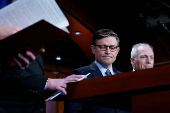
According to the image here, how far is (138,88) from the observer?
3.32 ft

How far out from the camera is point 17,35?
851 mm

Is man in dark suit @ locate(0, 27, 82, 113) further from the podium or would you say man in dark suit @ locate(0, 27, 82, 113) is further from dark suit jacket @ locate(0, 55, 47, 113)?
the podium

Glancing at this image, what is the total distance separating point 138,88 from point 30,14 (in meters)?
0.54

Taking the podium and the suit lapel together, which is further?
the suit lapel

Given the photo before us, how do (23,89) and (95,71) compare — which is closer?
(23,89)

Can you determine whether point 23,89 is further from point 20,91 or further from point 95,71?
point 95,71

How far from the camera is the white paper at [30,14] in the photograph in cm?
97

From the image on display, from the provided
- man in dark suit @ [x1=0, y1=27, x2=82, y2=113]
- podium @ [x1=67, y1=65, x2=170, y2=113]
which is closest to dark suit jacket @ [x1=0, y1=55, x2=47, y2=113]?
man in dark suit @ [x1=0, y1=27, x2=82, y2=113]

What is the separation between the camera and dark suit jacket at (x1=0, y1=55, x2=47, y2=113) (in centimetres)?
117

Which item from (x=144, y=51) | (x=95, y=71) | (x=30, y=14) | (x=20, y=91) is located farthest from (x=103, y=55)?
(x=30, y=14)

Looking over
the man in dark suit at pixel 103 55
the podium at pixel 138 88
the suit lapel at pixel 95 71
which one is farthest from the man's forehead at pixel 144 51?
the podium at pixel 138 88

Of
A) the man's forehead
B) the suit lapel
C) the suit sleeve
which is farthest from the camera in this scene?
the man's forehead

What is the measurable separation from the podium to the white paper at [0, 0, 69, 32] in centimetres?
31

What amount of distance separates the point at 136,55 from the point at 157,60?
4.40 m
